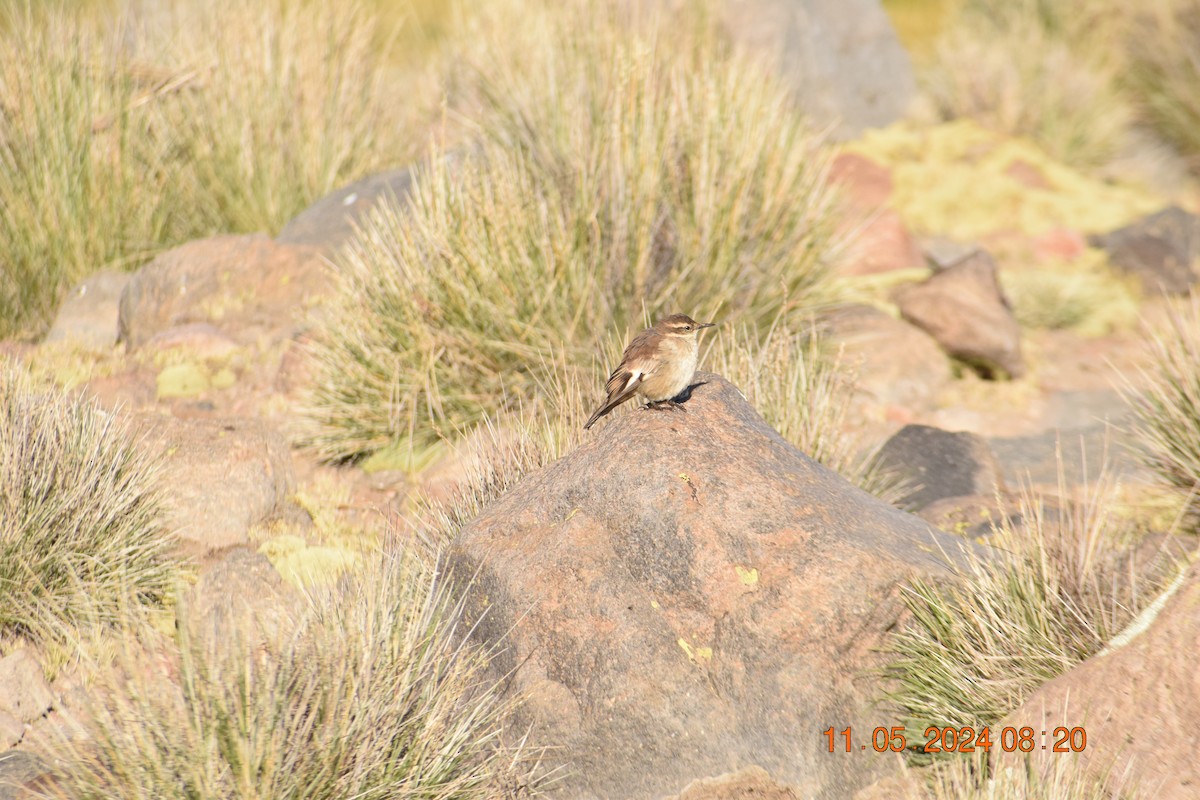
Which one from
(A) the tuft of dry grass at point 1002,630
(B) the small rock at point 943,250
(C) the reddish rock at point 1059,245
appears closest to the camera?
(A) the tuft of dry grass at point 1002,630

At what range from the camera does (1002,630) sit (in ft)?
13.3

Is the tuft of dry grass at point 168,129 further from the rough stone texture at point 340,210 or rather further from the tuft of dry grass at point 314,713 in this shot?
the tuft of dry grass at point 314,713

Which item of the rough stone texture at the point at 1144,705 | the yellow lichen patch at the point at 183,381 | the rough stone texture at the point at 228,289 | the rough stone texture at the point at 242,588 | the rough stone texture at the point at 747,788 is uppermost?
the rough stone texture at the point at 1144,705

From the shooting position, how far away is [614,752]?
3.88m

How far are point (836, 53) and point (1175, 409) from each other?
8341mm

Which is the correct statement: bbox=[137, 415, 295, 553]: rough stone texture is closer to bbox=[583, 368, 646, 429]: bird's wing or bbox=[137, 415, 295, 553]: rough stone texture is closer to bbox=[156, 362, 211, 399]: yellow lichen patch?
bbox=[156, 362, 211, 399]: yellow lichen patch

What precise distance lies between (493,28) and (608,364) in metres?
5.76

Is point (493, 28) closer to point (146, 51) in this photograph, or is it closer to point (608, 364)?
point (146, 51)

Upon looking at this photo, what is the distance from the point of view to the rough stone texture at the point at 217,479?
550 centimetres

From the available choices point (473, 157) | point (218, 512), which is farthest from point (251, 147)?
point (218, 512)

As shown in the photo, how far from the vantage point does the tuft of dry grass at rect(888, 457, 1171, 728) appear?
3.93 metres

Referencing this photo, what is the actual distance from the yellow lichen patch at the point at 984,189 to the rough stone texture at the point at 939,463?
5.63m

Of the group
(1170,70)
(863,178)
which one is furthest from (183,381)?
(1170,70)

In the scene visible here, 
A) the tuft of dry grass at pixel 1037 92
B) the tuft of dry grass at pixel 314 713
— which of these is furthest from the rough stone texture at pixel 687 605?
the tuft of dry grass at pixel 1037 92
